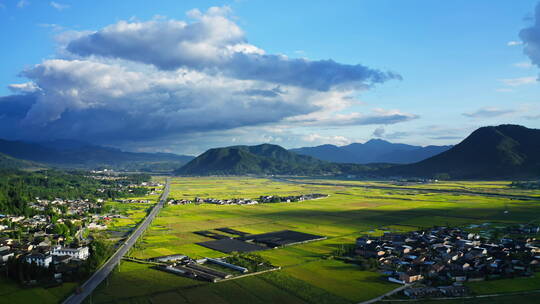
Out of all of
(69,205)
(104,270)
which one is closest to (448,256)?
(104,270)

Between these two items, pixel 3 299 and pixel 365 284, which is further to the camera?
pixel 365 284

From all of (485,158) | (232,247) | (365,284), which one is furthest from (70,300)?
(485,158)

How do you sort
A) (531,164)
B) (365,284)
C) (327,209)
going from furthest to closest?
(531,164), (327,209), (365,284)

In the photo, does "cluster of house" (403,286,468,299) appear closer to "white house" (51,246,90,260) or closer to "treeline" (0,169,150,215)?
"white house" (51,246,90,260)

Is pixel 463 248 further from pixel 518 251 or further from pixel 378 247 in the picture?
pixel 378 247

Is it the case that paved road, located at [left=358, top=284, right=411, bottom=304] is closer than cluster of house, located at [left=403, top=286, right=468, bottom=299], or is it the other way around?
paved road, located at [left=358, top=284, right=411, bottom=304]

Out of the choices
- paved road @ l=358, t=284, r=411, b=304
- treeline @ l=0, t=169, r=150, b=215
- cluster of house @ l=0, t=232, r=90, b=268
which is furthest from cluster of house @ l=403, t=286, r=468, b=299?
treeline @ l=0, t=169, r=150, b=215
